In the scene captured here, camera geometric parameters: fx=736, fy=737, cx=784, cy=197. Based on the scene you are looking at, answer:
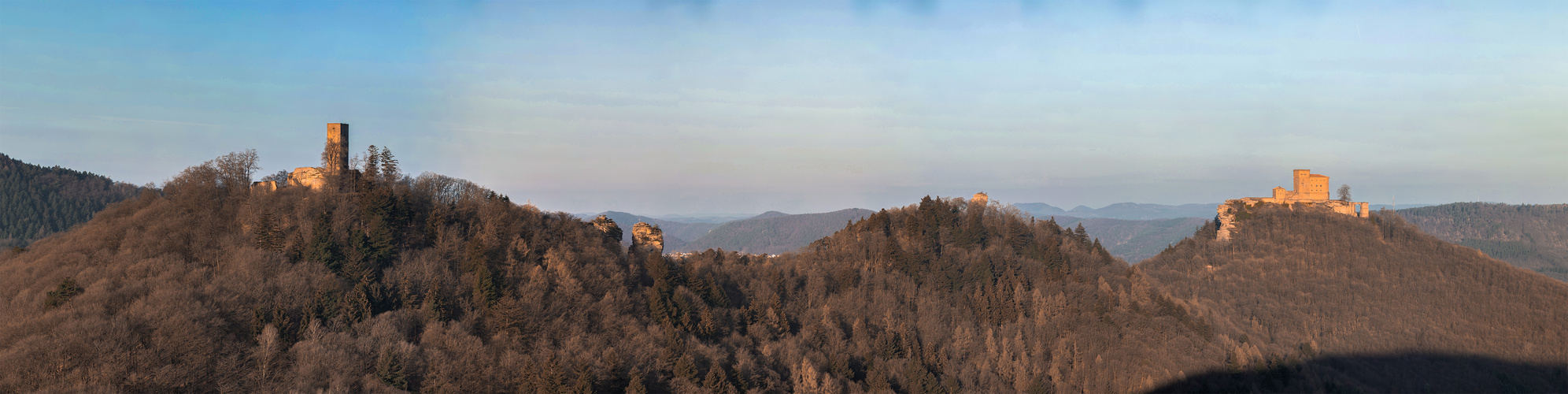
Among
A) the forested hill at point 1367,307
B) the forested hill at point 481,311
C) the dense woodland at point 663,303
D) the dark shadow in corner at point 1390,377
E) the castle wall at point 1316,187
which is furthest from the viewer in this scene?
the castle wall at point 1316,187

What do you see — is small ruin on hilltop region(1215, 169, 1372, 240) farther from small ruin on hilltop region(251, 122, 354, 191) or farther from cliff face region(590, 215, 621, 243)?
small ruin on hilltop region(251, 122, 354, 191)

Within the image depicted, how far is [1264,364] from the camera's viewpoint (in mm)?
58281

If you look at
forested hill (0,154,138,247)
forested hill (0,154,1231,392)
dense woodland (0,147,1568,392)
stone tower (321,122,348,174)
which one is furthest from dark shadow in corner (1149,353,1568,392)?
forested hill (0,154,138,247)

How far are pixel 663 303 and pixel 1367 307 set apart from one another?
6656 cm

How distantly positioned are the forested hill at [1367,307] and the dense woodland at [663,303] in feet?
1.00

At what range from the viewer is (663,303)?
48812 millimetres

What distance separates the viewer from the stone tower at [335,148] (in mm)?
47312

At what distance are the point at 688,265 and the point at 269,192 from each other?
27.9 meters

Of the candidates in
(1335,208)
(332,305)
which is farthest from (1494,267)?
(332,305)

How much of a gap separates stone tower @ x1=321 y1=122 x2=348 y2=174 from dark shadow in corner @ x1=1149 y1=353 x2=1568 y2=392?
60.5 metres

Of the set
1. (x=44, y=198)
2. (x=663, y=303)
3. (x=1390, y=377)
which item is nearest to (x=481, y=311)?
(x=663, y=303)

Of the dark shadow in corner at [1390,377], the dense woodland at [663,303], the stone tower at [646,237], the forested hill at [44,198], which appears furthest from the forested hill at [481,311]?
the forested hill at [44,198]

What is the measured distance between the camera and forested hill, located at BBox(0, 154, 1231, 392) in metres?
32.5

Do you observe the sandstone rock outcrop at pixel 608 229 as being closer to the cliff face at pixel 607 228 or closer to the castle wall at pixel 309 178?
the cliff face at pixel 607 228
